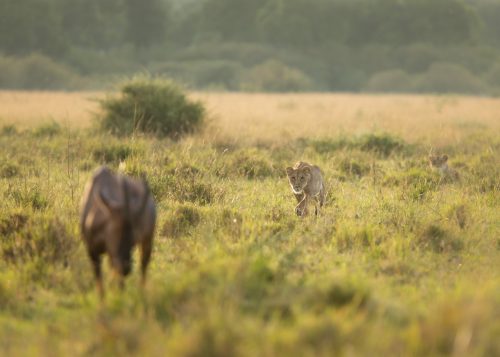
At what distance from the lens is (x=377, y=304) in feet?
14.9

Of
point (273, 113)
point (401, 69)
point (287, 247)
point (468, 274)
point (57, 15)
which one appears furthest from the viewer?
point (401, 69)

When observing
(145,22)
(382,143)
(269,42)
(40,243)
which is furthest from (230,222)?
(269,42)

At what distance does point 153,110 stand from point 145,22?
42.6 meters

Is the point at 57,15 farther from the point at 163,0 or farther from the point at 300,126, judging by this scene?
the point at 300,126

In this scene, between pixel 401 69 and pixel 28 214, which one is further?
pixel 401 69

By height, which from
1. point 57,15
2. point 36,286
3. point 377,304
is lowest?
point 36,286

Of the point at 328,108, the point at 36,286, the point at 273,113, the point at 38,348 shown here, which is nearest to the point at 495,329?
the point at 38,348

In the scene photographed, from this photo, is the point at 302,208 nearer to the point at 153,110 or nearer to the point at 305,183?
the point at 305,183

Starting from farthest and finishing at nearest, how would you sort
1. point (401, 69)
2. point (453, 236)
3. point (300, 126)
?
point (401, 69), point (300, 126), point (453, 236)

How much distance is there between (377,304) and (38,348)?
209 cm

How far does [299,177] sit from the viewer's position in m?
8.45

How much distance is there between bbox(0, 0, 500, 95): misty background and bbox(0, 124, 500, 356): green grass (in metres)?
37.6

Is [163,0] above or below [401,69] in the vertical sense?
above

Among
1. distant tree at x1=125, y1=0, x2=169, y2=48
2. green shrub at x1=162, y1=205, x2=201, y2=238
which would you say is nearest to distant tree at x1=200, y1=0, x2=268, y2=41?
distant tree at x1=125, y1=0, x2=169, y2=48
